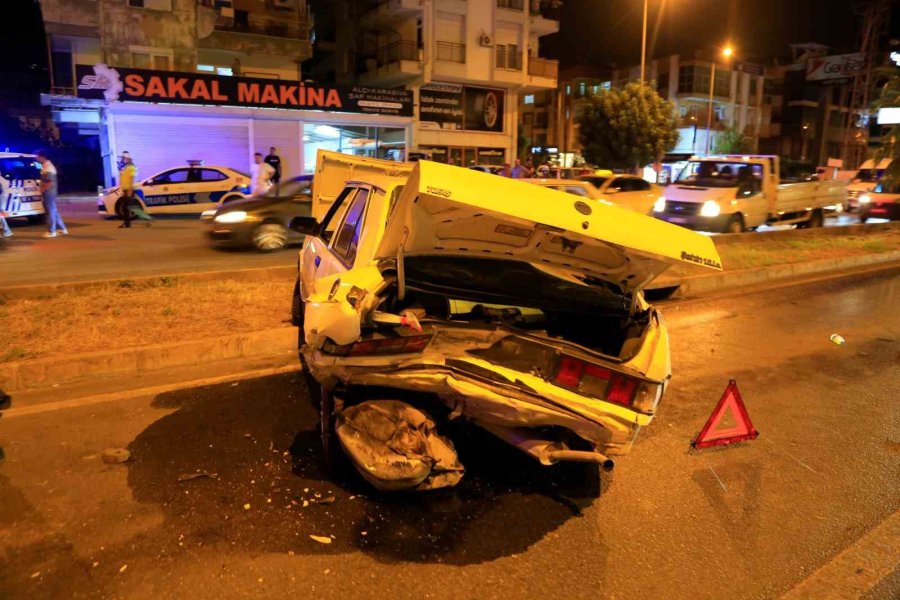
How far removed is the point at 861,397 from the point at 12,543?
6.28 metres

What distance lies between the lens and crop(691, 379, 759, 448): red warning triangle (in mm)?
4270

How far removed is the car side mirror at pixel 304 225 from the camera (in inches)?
240

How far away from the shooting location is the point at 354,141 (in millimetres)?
30031

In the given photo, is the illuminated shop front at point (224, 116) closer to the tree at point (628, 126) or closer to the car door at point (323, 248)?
the tree at point (628, 126)

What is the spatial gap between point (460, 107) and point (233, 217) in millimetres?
25586

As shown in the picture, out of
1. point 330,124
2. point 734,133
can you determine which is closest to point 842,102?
point 734,133

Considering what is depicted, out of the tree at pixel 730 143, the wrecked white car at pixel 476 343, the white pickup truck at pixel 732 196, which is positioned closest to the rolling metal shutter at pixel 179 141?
the white pickup truck at pixel 732 196

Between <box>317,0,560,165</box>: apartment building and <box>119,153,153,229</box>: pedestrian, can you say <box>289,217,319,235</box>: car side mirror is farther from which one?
<box>317,0,560,165</box>: apartment building

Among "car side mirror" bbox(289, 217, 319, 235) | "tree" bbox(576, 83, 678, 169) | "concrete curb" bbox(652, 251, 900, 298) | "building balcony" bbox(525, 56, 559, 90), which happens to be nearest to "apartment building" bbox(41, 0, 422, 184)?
"building balcony" bbox(525, 56, 559, 90)

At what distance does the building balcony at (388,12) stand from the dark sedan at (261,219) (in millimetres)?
25168

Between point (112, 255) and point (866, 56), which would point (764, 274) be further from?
point (866, 56)

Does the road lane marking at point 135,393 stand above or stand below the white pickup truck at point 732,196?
below

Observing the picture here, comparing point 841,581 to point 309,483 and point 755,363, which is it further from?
point 755,363

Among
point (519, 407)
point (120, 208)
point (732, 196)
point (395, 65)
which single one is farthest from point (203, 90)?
point (519, 407)
